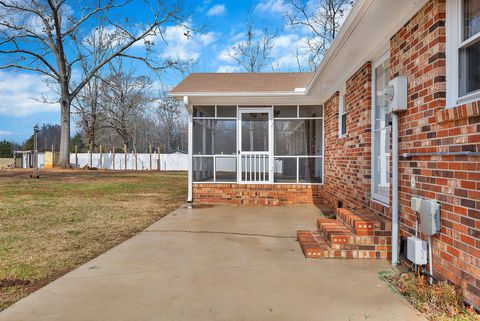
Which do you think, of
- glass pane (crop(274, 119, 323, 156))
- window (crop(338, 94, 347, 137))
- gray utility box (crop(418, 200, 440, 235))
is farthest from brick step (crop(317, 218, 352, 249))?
glass pane (crop(274, 119, 323, 156))

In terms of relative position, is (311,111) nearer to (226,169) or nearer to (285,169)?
(285,169)

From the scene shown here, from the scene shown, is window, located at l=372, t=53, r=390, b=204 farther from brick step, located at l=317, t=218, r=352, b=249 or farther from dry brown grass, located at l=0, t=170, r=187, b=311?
dry brown grass, located at l=0, t=170, r=187, b=311

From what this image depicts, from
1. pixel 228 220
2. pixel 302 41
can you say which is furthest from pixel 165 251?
pixel 302 41

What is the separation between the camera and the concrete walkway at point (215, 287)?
2.70 metres

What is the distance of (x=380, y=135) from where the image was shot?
5.25 meters

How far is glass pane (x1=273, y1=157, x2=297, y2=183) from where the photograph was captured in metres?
9.30

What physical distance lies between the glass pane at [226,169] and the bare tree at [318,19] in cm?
1513

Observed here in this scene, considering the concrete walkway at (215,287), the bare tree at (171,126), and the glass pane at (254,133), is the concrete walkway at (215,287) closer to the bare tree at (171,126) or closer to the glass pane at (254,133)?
the glass pane at (254,133)

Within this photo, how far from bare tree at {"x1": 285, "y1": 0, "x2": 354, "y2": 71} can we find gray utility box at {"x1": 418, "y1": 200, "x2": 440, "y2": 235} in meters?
20.7

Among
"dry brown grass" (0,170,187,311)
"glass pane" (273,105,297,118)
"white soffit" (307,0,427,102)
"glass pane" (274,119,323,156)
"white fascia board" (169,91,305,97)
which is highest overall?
"white fascia board" (169,91,305,97)

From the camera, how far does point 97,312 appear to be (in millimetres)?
2719

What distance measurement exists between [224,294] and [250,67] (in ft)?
84.1

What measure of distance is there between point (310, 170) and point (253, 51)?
20045 millimetres

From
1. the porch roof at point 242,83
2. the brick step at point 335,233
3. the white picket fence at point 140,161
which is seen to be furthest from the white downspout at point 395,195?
the white picket fence at point 140,161
